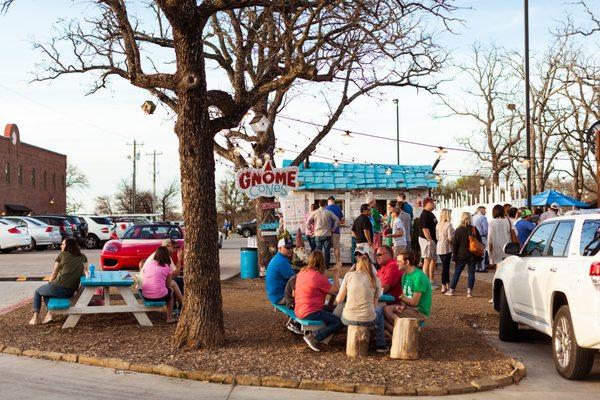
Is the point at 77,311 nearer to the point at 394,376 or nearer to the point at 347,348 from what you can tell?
the point at 347,348

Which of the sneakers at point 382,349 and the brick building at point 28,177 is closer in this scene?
the sneakers at point 382,349

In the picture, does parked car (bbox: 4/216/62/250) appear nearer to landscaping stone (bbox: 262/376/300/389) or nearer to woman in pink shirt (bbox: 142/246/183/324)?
woman in pink shirt (bbox: 142/246/183/324)

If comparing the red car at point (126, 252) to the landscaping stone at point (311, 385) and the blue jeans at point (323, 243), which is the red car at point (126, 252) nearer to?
the blue jeans at point (323, 243)

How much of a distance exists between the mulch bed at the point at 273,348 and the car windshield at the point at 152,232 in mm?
7685

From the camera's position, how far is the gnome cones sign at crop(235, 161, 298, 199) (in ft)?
54.6

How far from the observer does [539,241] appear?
9445 mm

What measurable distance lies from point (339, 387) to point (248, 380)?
3.14 ft

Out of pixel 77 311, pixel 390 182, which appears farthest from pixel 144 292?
pixel 390 182

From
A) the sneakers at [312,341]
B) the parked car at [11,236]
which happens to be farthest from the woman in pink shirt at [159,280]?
the parked car at [11,236]

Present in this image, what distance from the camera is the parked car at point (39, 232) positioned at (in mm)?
32219

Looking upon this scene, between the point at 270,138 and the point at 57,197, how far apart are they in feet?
176

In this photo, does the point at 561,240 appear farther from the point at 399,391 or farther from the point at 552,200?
the point at 552,200

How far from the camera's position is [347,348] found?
29.2ft

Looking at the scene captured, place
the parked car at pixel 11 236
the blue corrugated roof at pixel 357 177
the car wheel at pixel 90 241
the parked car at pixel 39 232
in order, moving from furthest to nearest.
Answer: the car wheel at pixel 90 241, the parked car at pixel 39 232, the parked car at pixel 11 236, the blue corrugated roof at pixel 357 177
